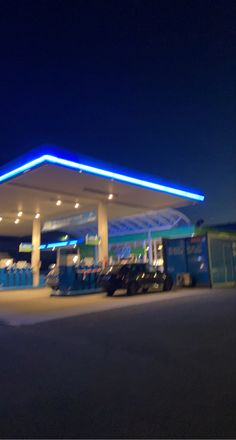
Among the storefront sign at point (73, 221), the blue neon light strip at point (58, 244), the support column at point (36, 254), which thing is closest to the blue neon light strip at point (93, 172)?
the storefront sign at point (73, 221)

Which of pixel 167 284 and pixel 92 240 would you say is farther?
pixel 92 240

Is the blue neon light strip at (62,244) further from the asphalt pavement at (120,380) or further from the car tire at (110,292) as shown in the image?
the asphalt pavement at (120,380)

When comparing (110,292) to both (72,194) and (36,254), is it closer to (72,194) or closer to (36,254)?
(72,194)

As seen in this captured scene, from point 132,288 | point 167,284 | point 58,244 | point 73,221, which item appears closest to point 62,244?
point 58,244

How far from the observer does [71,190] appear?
19547mm

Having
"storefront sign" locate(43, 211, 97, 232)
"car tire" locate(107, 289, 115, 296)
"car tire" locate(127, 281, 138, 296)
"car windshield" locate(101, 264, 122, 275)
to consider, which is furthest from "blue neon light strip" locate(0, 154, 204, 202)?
"storefront sign" locate(43, 211, 97, 232)

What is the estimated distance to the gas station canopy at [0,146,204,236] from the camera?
592 inches

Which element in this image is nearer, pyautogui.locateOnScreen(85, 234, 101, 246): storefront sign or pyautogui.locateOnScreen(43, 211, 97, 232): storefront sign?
pyautogui.locateOnScreen(85, 234, 101, 246): storefront sign

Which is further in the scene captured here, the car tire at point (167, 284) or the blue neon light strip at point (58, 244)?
the blue neon light strip at point (58, 244)

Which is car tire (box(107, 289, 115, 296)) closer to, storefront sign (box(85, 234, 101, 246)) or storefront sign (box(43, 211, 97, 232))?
storefront sign (box(85, 234, 101, 246))

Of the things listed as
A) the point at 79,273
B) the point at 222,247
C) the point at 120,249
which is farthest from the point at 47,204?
the point at 120,249

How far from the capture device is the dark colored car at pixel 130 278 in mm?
16062

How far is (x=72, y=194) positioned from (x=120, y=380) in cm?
1659

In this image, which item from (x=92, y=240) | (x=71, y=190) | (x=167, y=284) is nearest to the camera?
(x=167, y=284)
